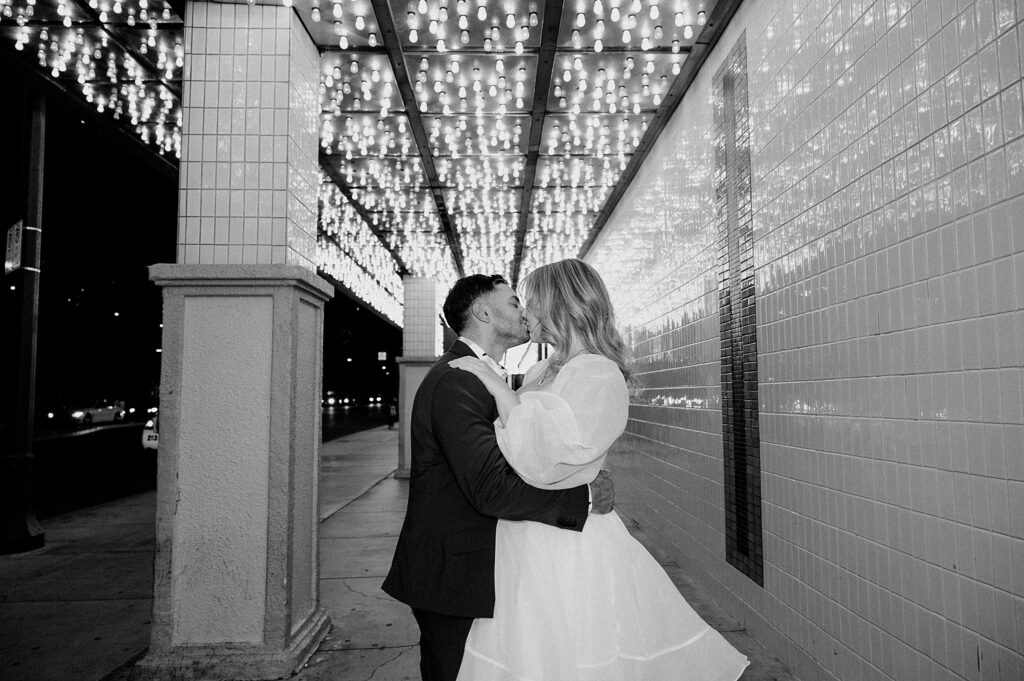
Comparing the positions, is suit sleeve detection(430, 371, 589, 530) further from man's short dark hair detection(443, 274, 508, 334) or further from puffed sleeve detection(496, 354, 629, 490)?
man's short dark hair detection(443, 274, 508, 334)

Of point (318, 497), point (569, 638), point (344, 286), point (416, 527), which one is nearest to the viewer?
point (569, 638)

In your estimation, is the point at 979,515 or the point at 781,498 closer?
the point at 979,515

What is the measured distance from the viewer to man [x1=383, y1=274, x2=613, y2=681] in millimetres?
1874

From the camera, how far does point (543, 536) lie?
190 cm

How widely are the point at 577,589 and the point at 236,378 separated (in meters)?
2.69

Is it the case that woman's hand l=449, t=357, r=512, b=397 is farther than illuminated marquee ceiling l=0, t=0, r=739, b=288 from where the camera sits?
No

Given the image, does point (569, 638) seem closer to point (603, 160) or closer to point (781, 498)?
point (781, 498)

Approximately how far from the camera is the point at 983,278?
7.32 ft

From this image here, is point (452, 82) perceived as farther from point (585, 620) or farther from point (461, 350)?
point (585, 620)

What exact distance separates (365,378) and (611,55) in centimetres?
9627

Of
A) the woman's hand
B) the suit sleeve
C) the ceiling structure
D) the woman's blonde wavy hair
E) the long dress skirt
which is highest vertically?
the ceiling structure

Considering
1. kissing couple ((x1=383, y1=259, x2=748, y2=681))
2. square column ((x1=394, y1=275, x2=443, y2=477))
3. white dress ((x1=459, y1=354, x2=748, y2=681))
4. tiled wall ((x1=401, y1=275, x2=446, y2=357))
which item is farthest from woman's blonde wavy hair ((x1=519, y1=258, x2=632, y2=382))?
tiled wall ((x1=401, y1=275, x2=446, y2=357))

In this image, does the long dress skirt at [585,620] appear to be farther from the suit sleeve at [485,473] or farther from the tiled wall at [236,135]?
the tiled wall at [236,135]

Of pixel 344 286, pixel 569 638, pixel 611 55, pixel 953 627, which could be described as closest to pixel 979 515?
pixel 953 627
